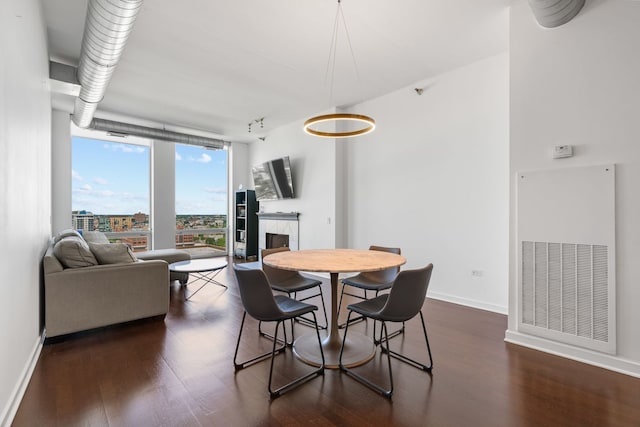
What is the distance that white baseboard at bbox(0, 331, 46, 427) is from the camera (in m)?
1.67

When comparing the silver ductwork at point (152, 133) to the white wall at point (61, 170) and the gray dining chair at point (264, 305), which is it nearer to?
the white wall at point (61, 170)

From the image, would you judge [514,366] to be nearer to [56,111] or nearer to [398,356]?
[398,356]

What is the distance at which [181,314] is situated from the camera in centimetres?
355

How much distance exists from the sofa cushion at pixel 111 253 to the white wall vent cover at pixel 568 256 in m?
3.85

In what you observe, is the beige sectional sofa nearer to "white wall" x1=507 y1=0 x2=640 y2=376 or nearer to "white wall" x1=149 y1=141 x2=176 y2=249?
"white wall" x1=507 y1=0 x2=640 y2=376

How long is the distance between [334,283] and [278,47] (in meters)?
2.61

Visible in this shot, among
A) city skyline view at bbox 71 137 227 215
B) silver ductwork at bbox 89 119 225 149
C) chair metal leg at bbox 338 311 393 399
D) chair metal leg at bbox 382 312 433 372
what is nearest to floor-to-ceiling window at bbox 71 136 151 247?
city skyline view at bbox 71 137 227 215

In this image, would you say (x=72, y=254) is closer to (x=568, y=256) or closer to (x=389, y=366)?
(x=389, y=366)

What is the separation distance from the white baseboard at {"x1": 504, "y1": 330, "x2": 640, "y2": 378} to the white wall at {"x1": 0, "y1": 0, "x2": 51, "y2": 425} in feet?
11.9

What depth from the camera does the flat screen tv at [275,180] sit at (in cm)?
615

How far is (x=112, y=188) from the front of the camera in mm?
6281

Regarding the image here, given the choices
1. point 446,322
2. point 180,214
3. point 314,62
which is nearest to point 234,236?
point 180,214

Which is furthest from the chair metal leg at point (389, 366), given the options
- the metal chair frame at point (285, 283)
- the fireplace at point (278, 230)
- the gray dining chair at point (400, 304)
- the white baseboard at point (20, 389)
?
the fireplace at point (278, 230)

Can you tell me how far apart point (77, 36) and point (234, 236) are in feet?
17.8
